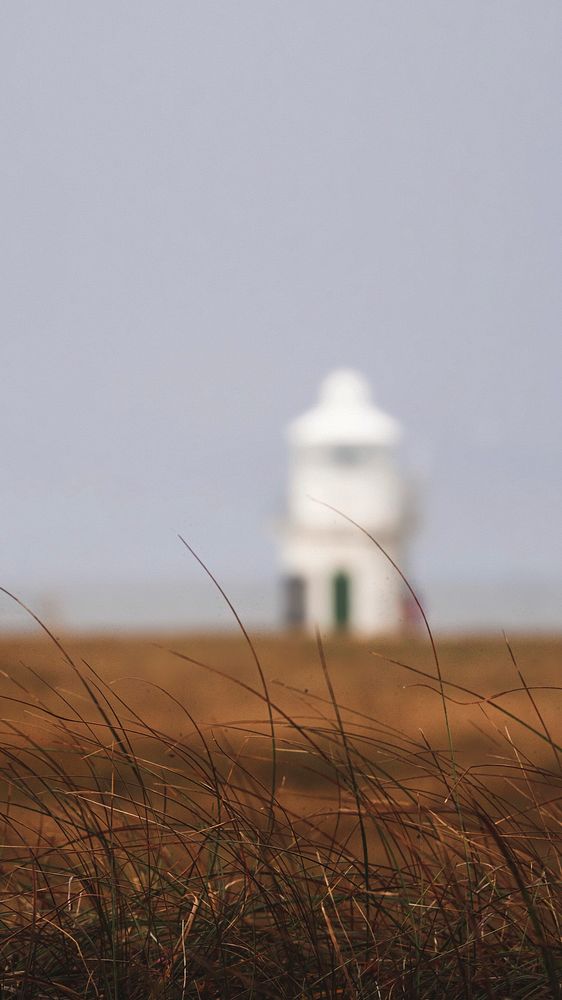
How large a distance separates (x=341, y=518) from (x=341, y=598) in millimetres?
2228

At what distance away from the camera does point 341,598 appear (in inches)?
1114

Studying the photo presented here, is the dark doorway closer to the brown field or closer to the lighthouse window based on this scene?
the lighthouse window

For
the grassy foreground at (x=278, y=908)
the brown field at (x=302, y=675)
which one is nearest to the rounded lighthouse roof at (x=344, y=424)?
the brown field at (x=302, y=675)

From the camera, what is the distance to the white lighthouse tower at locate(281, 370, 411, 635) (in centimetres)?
2714

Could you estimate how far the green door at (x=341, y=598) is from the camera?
92.1ft

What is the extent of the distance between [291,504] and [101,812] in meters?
26.0

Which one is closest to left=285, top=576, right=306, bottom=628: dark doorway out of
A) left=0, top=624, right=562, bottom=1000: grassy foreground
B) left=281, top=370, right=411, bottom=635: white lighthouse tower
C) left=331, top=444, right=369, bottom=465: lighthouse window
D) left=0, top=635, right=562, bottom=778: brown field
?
left=281, top=370, right=411, bottom=635: white lighthouse tower

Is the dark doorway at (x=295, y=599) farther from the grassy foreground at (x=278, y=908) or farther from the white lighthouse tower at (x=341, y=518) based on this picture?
the grassy foreground at (x=278, y=908)

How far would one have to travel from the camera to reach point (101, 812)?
1.62 m

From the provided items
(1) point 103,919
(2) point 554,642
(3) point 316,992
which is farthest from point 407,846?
(2) point 554,642

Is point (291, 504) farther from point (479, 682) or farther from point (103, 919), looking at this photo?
point (103, 919)

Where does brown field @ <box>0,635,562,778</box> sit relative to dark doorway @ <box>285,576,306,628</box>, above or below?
below

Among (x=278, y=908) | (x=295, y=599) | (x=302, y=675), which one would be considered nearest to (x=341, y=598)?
(x=295, y=599)

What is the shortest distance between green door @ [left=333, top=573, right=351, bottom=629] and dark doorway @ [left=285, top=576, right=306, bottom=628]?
783 millimetres
